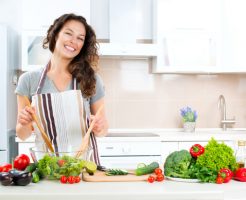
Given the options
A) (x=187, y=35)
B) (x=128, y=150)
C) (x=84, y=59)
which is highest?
(x=187, y=35)

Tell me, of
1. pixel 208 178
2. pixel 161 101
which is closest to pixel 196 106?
pixel 161 101

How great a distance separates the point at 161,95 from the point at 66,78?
79.4 inches

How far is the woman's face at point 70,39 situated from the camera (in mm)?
2387

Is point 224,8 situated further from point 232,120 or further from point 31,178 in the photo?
point 31,178

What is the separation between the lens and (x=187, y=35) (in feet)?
13.1

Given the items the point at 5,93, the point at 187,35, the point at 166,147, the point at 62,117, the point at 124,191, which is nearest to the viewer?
the point at 124,191

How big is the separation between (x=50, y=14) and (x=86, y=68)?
158 cm

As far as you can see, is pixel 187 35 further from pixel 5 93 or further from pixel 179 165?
pixel 179 165

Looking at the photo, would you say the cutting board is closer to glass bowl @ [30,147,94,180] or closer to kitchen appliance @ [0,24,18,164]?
glass bowl @ [30,147,94,180]

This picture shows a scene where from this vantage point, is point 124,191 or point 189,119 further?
point 189,119

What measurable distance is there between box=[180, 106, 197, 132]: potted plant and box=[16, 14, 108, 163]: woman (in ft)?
5.83

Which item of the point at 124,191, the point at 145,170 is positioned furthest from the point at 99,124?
the point at 124,191

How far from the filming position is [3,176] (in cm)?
162

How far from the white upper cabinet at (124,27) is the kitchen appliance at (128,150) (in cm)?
80
